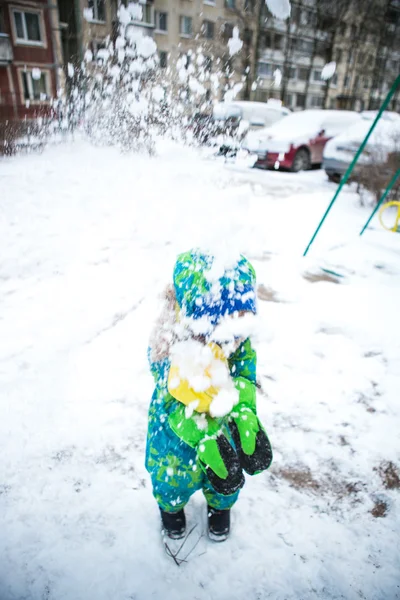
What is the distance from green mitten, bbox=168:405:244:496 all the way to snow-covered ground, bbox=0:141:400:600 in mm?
478

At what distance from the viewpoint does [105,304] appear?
303cm

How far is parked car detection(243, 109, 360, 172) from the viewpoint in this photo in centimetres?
872

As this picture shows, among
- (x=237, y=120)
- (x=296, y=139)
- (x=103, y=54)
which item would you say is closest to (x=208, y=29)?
(x=103, y=54)

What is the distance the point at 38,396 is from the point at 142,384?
611mm

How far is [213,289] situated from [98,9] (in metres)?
2.45

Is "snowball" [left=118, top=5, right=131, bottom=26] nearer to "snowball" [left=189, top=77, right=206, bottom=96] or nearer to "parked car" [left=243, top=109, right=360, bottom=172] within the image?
"snowball" [left=189, top=77, right=206, bottom=96]

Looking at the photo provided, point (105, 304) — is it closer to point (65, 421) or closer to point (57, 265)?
point (57, 265)

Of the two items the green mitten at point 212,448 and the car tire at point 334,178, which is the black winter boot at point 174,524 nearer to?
the green mitten at point 212,448

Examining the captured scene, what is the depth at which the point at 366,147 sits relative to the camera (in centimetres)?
593

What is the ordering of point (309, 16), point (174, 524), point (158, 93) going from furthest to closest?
point (158, 93), point (309, 16), point (174, 524)

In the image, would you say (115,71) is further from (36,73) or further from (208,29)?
(36,73)

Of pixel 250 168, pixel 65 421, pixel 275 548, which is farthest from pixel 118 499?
pixel 250 168

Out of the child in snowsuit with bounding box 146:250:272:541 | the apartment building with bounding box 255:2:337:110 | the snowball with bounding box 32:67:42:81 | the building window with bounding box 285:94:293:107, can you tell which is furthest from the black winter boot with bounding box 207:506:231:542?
the building window with bounding box 285:94:293:107

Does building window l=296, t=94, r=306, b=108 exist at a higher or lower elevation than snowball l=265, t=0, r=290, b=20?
higher
